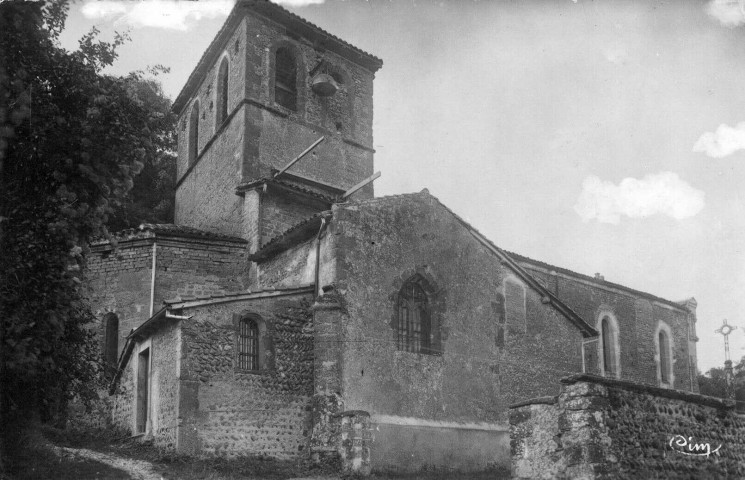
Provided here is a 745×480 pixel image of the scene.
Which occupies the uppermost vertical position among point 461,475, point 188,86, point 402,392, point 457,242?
point 188,86

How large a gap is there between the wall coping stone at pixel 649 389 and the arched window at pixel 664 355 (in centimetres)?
1715

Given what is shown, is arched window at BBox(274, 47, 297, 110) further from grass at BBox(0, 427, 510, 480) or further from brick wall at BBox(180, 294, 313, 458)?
grass at BBox(0, 427, 510, 480)

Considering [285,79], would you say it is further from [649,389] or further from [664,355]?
[664,355]

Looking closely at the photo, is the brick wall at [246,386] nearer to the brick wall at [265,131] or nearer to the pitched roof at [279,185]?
the brick wall at [265,131]

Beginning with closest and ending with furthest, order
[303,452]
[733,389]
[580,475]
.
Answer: [580,475] → [303,452] → [733,389]

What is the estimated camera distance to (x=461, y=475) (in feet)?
51.4

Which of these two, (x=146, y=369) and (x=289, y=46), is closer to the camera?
(x=146, y=369)

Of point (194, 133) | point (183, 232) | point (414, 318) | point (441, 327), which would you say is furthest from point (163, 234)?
point (441, 327)

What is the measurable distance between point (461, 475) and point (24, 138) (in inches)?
425

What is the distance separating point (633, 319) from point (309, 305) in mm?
17102

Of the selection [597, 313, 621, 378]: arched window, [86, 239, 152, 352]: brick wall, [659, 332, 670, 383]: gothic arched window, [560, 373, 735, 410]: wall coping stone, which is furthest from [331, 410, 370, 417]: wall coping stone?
[659, 332, 670, 383]: gothic arched window

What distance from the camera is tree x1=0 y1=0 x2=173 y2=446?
935cm

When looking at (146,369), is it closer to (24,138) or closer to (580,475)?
(24,138)

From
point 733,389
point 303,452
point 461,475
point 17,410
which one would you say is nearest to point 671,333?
point 733,389
